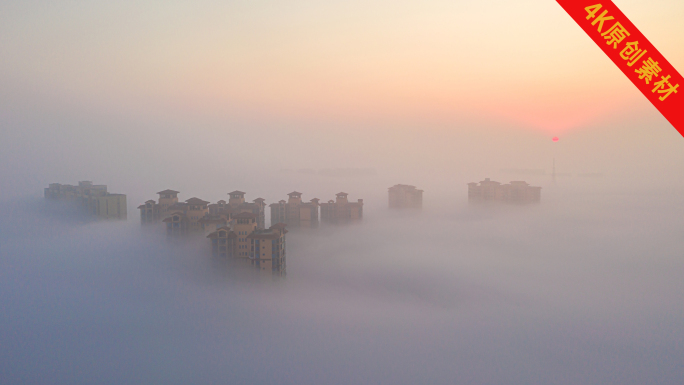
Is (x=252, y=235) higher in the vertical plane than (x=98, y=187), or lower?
lower

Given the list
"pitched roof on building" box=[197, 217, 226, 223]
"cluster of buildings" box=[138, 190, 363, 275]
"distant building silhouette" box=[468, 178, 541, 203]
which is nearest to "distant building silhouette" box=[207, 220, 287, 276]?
"cluster of buildings" box=[138, 190, 363, 275]

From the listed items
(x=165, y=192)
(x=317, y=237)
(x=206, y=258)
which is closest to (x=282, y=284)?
(x=206, y=258)

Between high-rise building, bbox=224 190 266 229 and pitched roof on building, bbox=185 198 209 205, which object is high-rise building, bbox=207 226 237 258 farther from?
high-rise building, bbox=224 190 266 229

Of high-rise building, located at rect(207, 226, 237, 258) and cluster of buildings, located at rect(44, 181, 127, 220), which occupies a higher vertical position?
cluster of buildings, located at rect(44, 181, 127, 220)

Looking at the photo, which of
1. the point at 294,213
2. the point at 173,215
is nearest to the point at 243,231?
the point at 173,215

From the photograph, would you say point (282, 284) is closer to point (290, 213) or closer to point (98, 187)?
point (290, 213)
